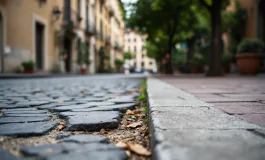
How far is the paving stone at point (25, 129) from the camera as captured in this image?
1381 mm

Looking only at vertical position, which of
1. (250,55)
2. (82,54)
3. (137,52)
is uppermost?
(137,52)

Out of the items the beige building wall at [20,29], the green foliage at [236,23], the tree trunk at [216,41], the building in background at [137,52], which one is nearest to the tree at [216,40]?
the tree trunk at [216,41]

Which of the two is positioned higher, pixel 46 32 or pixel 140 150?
pixel 46 32

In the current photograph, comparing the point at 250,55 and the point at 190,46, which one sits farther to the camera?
the point at 190,46

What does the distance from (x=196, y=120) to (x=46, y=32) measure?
13.6 m

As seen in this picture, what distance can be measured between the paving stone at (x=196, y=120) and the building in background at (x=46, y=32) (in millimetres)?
10203

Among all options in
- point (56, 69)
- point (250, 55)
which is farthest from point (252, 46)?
point (56, 69)

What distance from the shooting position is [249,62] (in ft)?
28.6

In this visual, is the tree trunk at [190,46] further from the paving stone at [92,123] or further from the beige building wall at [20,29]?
the paving stone at [92,123]

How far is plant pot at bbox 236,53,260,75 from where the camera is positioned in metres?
8.50

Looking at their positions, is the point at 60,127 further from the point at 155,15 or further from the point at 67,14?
the point at 67,14

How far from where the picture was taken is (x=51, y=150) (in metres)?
1.05

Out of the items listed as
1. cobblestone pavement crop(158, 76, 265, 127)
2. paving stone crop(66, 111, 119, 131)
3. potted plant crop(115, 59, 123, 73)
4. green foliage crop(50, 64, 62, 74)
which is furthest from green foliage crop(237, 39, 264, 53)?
potted plant crop(115, 59, 123, 73)

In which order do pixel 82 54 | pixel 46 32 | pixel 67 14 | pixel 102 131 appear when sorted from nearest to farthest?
1. pixel 102 131
2. pixel 46 32
3. pixel 67 14
4. pixel 82 54
